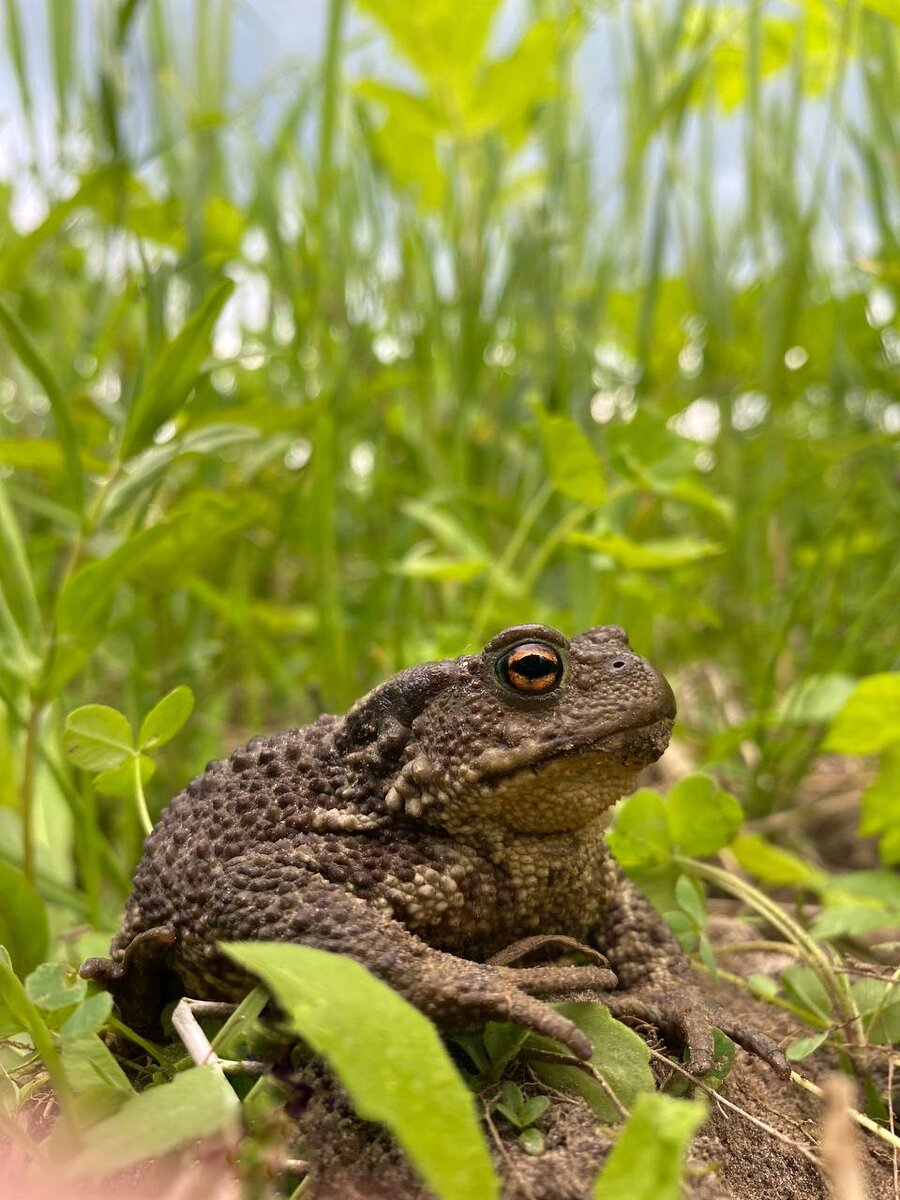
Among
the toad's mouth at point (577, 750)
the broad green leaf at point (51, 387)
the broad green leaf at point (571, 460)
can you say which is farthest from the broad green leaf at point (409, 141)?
the toad's mouth at point (577, 750)

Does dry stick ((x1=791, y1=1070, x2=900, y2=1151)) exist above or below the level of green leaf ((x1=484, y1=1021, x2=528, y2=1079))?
below

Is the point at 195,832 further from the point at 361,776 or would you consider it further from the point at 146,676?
the point at 146,676

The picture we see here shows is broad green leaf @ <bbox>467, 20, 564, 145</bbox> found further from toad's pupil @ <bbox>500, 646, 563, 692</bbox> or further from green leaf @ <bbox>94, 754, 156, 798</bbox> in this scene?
green leaf @ <bbox>94, 754, 156, 798</bbox>

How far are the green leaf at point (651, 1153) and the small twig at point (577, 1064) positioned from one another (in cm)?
29

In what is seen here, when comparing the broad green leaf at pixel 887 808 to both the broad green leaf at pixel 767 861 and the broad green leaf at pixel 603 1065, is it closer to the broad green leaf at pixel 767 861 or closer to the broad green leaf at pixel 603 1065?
the broad green leaf at pixel 767 861

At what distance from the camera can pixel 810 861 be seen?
2775 millimetres

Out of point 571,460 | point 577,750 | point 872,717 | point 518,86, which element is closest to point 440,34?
point 518,86

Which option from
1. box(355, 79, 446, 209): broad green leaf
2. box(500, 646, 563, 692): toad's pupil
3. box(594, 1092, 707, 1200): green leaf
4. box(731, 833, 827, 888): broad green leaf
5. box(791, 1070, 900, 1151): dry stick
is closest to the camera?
box(594, 1092, 707, 1200): green leaf

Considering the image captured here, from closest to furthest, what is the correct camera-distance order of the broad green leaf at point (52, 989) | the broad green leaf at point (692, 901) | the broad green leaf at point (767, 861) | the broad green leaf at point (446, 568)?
1. the broad green leaf at point (52, 989)
2. the broad green leaf at point (692, 901)
3. the broad green leaf at point (767, 861)
4. the broad green leaf at point (446, 568)

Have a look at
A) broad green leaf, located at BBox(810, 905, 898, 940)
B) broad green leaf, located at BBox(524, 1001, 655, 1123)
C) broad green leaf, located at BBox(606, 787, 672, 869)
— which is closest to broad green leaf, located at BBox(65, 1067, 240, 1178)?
broad green leaf, located at BBox(524, 1001, 655, 1123)

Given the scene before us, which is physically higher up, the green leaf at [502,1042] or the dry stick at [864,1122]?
the green leaf at [502,1042]

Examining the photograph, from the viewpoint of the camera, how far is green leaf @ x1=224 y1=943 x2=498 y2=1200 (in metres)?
0.88

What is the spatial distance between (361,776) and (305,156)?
10.9 ft

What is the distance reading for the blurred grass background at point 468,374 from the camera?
266 centimetres
